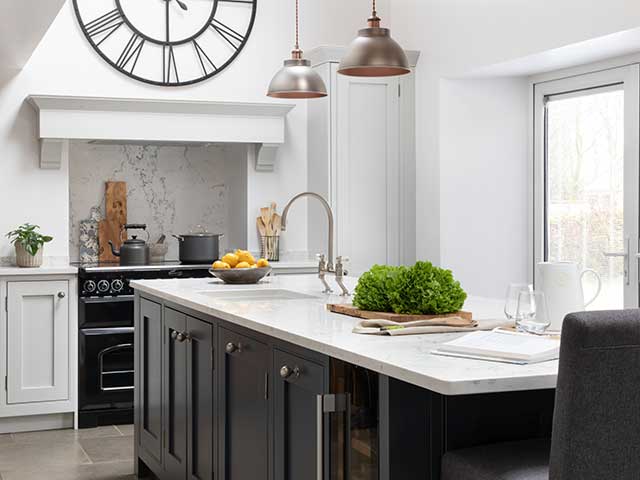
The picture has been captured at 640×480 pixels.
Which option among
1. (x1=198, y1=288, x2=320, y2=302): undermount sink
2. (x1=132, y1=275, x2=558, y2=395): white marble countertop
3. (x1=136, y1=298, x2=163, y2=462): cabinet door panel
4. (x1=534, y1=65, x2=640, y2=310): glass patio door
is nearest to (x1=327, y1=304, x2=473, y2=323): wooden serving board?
(x1=132, y1=275, x2=558, y2=395): white marble countertop

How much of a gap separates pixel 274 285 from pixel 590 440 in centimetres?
261

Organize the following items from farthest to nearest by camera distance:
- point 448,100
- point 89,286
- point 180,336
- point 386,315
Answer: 1. point 448,100
2. point 89,286
3. point 180,336
4. point 386,315

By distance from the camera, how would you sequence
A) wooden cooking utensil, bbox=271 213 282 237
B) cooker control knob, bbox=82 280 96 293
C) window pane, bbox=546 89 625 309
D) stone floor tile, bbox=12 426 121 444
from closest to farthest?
window pane, bbox=546 89 625 309
stone floor tile, bbox=12 426 121 444
cooker control knob, bbox=82 280 96 293
wooden cooking utensil, bbox=271 213 282 237

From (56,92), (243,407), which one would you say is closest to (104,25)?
(56,92)

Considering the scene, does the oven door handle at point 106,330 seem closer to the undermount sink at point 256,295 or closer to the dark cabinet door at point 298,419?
the undermount sink at point 256,295

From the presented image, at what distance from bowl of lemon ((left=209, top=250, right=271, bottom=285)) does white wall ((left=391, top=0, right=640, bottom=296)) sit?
1.86 meters

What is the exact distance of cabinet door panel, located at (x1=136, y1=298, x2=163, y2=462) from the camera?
4.09 metres

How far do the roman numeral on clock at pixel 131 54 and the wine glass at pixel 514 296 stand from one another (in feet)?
13.2

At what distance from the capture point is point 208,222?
6.57 m

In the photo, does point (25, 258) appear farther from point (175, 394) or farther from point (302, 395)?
point (302, 395)

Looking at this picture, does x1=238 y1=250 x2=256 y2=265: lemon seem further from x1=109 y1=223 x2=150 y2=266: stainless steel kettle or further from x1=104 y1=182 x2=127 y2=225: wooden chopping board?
x1=104 y1=182 x2=127 y2=225: wooden chopping board

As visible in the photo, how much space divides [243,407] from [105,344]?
102 inches

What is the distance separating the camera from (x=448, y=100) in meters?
5.89

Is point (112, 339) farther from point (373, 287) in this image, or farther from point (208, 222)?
point (373, 287)
